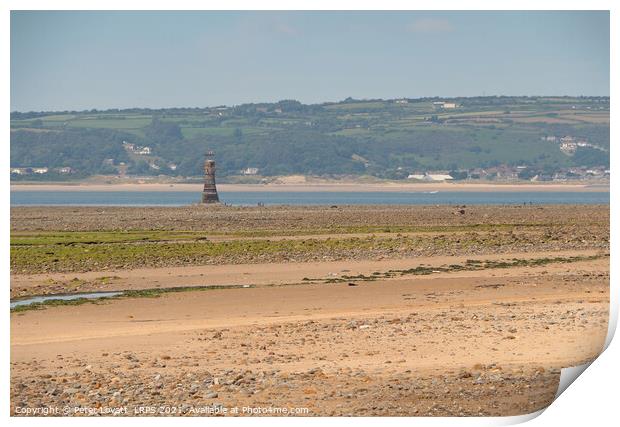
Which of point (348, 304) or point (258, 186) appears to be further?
point (258, 186)

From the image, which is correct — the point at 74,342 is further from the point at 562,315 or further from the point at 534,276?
the point at 534,276

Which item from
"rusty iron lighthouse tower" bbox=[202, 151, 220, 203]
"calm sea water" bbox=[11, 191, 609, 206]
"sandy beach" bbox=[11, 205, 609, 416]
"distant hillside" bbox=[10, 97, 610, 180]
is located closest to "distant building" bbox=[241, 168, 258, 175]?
"distant hillside" bbox=[10, 97, 610, 180]

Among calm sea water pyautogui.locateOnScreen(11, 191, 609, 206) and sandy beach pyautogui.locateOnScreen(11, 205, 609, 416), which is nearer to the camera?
sandy beach pyautogui.locateOnScreen(11, 205, 609, 416)

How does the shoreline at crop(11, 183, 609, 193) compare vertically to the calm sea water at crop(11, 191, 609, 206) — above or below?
below

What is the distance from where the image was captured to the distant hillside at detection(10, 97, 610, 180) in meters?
104

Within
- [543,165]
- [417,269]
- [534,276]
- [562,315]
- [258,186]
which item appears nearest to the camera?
[562,315]

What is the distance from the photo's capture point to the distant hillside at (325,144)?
10444 cm

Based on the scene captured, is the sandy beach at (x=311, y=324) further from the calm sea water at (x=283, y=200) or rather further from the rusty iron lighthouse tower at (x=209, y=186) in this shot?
the calm sea water at (x=283, y=200)

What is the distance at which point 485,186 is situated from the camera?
162750mm

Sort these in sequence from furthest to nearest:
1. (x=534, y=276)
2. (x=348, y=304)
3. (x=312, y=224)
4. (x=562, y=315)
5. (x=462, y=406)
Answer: (x=312, y=224), (x=534, y=276), (x=348, y=304), (x=562, y=315), (x=462, y=406)

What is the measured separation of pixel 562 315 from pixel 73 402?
7721 millimetres

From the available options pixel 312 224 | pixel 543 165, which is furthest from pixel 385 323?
pixel 543 165

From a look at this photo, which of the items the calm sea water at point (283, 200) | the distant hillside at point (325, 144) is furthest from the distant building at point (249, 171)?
the calm sea water at point (283, 200)

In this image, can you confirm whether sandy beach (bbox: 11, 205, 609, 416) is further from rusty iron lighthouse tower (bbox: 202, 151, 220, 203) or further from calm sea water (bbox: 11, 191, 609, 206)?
calm sea water (bbox: 11, 191, 609, 206)
